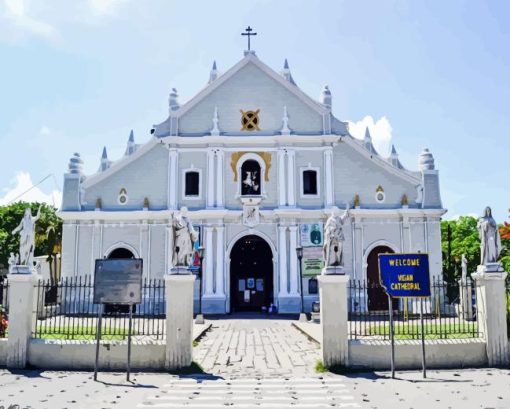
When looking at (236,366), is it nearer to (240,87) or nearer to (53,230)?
(240,87)

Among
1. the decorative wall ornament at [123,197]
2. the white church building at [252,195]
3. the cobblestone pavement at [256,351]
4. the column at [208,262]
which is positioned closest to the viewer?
the cobblestone pavement at [256,351]

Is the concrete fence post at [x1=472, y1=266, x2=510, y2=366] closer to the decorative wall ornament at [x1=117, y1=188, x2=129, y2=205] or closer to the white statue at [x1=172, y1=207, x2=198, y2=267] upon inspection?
the white statue at [x1=172, y1=207, x2=198, y2=267]

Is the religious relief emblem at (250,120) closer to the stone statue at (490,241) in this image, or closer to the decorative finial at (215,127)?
the decorative finial at (215,127)

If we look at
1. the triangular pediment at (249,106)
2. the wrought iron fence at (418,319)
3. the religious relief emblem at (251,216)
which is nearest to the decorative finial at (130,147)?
the triangular pediment at (249,106)

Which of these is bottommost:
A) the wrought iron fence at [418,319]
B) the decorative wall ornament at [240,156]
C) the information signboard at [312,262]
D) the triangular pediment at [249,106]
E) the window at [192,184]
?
the wrought iron fence at [418,319]

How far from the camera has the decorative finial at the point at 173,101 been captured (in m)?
31.3

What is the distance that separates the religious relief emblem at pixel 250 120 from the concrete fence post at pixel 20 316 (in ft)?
63.4

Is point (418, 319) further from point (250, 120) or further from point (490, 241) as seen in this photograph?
point (250, 120)

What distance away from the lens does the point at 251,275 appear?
99.8 feet

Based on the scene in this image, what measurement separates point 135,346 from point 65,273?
62.0ft

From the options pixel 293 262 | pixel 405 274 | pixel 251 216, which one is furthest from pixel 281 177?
pixel 405 274

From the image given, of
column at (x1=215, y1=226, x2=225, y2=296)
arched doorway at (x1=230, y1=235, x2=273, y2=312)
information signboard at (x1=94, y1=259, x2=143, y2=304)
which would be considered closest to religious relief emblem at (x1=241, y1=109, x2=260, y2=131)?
column at (x1=215, y1=226, x2=225, y2=296)

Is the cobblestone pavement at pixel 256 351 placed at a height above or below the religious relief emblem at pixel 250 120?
below

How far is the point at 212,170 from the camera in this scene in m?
29.9
